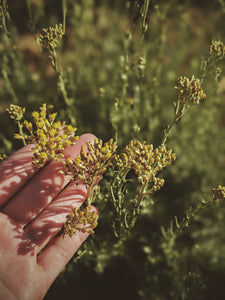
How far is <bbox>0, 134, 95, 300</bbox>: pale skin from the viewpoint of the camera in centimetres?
176

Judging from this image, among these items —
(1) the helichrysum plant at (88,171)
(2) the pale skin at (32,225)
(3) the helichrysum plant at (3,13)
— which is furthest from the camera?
(3) the helichrysum plant at (3,13)

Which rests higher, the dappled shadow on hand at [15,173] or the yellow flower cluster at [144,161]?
the yellow flower cluster at [144,161]

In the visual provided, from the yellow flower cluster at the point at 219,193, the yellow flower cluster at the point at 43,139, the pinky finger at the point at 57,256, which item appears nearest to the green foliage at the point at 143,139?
the pinky finger at the point at 57,256

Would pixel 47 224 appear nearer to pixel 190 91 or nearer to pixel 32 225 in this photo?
pixel 32 225

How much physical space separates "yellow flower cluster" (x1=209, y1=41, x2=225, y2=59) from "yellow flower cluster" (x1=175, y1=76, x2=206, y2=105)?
464mm

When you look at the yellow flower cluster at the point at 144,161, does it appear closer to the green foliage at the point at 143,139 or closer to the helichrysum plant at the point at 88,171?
the helichrysum plant at the point at 88,171

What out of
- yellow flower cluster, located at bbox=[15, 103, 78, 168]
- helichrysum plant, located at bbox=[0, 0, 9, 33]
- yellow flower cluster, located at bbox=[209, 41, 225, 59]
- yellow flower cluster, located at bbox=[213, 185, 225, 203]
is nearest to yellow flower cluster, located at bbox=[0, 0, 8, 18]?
helichrysum plant, located at bbox=[0, 0, 9, 33]

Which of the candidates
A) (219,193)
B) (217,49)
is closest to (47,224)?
(219,193)

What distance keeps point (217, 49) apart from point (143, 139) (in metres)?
1.33

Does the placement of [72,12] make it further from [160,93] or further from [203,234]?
[203,234]

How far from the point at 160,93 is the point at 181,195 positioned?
5.42ft

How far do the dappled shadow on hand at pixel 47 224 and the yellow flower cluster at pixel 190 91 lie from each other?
1.12m

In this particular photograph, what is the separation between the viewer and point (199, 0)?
592 cm

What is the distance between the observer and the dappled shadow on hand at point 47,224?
1873 mm
